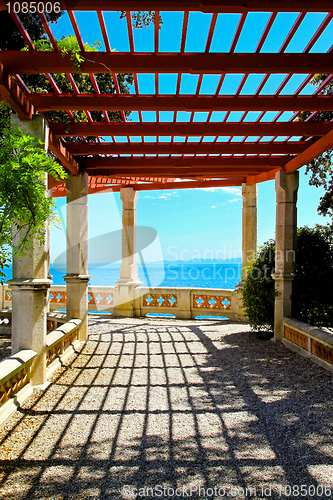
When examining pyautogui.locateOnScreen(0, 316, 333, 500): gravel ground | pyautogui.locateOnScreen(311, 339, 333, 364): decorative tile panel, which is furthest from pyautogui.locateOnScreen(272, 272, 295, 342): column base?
pyautogui.locateOnScreen(311, 339, 333, 364): decorative tile panel

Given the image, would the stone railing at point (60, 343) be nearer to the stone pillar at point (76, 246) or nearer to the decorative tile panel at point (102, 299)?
the stone pillar at point (76, 246)

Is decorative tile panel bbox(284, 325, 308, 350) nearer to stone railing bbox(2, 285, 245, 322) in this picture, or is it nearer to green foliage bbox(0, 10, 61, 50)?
stone railing bbox(2, 285, 245, 322)

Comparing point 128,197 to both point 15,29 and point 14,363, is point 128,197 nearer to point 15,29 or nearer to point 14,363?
point 15,29

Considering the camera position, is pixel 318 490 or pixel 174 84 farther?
pixel 174 84

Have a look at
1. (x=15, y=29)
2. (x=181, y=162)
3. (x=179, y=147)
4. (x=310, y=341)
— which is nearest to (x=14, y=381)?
(x=179, y=147)

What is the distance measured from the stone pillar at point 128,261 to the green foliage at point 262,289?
3905 mm

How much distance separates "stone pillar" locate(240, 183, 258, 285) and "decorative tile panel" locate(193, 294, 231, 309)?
920mm

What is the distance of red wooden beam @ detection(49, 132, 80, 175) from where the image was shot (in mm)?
5112

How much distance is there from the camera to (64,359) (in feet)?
18.4

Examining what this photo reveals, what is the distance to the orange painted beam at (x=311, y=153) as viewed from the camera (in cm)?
524

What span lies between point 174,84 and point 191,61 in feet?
2.06

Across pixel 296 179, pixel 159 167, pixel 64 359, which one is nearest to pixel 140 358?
pixel 64 359

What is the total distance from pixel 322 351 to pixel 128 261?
6.39 metres

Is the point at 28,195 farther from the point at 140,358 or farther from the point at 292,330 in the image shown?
the point at 292,330
